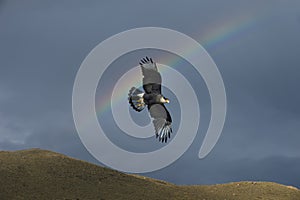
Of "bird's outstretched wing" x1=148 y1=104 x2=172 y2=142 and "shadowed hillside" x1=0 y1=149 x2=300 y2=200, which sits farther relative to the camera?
"shadowed hillside" x1=0 y1=149 x2=300 y2=200

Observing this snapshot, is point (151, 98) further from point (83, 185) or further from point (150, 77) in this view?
point (83, 185)

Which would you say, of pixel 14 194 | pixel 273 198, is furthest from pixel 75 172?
pixel 273 198

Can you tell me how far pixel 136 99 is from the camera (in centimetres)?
2245

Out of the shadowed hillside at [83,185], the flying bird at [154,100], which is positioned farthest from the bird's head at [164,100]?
the shadowed hillside at [83,185]

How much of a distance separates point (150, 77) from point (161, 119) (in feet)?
6.36

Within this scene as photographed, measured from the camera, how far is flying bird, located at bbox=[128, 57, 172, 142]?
21828 mm

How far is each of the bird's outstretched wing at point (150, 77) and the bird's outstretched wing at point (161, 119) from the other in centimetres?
73

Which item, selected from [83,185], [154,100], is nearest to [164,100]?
[154,100]

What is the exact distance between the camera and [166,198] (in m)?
47.0

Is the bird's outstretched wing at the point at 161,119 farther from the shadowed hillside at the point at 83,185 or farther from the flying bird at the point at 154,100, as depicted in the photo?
the shadowed hillside at the point at 83,185

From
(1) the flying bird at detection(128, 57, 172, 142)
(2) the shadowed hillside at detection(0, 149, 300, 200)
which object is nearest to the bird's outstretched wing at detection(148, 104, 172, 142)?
(1) the flying bird at detection(128, 57, 172, 142)

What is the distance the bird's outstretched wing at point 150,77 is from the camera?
22.6m

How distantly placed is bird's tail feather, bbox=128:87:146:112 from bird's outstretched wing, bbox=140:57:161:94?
0.39m

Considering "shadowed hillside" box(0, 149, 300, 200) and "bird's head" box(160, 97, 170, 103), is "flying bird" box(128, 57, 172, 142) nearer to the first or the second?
"bird's head" box(160, 97, 170, 103)
